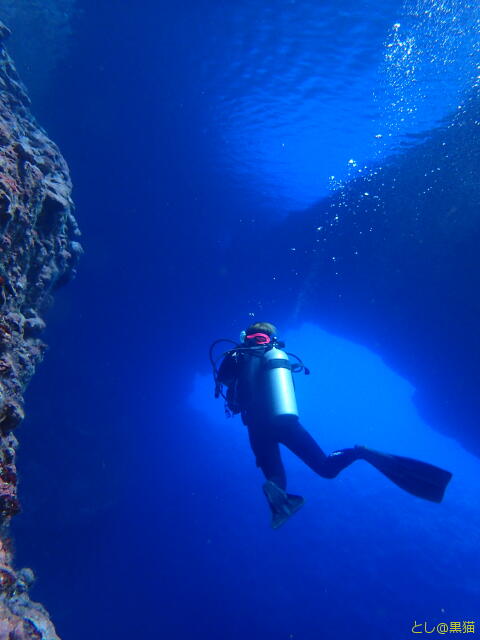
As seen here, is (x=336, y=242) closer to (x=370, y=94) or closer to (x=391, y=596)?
(x=370, y=94)

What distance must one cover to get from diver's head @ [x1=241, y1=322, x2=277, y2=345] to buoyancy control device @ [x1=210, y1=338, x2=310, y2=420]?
0.04 meters

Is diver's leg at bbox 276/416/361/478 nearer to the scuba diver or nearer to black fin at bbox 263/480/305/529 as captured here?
the scuba diver

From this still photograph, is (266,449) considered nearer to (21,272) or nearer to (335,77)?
(21,272)

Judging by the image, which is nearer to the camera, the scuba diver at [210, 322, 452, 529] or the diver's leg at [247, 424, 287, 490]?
the scuba diver at [210, 322, 452, 529]

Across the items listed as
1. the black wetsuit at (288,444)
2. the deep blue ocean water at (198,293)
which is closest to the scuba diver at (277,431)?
the black wetsuit at (288,444)

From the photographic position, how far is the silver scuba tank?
4.90 meters

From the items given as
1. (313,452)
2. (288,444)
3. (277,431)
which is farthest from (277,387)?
(313,452)

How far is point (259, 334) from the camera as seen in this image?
555 centimetres

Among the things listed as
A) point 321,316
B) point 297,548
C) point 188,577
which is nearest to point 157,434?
point 188,577

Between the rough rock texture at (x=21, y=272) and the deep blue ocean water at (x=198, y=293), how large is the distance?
547 cm

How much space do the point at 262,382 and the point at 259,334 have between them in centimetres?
81

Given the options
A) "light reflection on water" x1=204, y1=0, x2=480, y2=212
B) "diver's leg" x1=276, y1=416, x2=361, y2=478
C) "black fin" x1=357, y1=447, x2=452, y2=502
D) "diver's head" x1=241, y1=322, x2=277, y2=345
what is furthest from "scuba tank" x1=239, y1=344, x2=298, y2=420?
"light reflection on water" x1=204, y1=0, x2=480, y2=212

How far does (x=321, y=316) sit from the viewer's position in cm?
1947

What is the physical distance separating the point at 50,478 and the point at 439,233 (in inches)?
687
